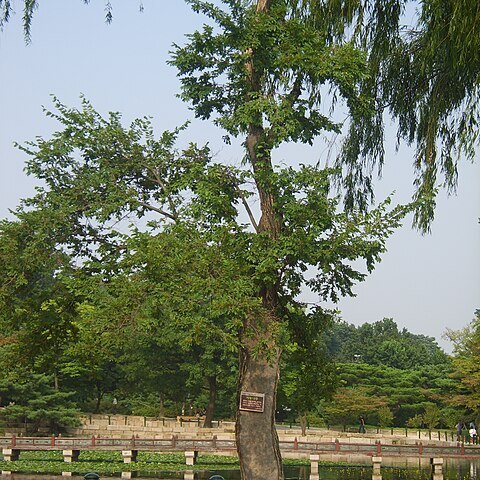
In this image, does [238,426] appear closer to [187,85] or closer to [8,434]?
[187,85]

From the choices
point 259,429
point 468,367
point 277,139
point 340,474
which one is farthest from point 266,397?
point 468,367

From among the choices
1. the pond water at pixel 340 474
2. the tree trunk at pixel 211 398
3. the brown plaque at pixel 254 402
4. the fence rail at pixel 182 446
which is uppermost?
the tree trunk at pixel 211 398

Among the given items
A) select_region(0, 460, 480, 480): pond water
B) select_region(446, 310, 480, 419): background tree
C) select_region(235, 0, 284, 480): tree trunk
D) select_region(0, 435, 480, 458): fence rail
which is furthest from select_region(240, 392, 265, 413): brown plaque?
select_region(446, 310, 480, 419): background tree

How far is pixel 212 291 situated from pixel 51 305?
366 centimetres

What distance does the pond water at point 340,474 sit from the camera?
874 inches

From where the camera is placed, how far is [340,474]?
24.6 m

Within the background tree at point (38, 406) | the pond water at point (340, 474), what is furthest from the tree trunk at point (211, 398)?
the pond water at point (340, 474)

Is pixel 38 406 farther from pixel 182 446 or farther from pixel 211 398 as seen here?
pixel 182 446

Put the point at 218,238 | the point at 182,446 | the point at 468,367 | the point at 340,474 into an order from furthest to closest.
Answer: the point at 468,367, the point at 182,446, the point at 340,474, the point at 218,238

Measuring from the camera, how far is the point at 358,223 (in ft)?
33.8

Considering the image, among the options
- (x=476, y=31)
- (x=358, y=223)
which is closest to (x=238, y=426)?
(x=358, y=223)

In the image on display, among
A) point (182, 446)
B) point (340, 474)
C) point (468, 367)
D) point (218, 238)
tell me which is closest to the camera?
point (218, 238)

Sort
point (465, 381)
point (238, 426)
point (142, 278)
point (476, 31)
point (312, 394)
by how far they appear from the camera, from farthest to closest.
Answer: point (465, 381), point (312, 394), point (238, 426), point (142, 278), point (476, 31)

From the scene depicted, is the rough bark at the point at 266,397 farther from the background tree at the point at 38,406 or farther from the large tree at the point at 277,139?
the background tree at the point at 38,406
